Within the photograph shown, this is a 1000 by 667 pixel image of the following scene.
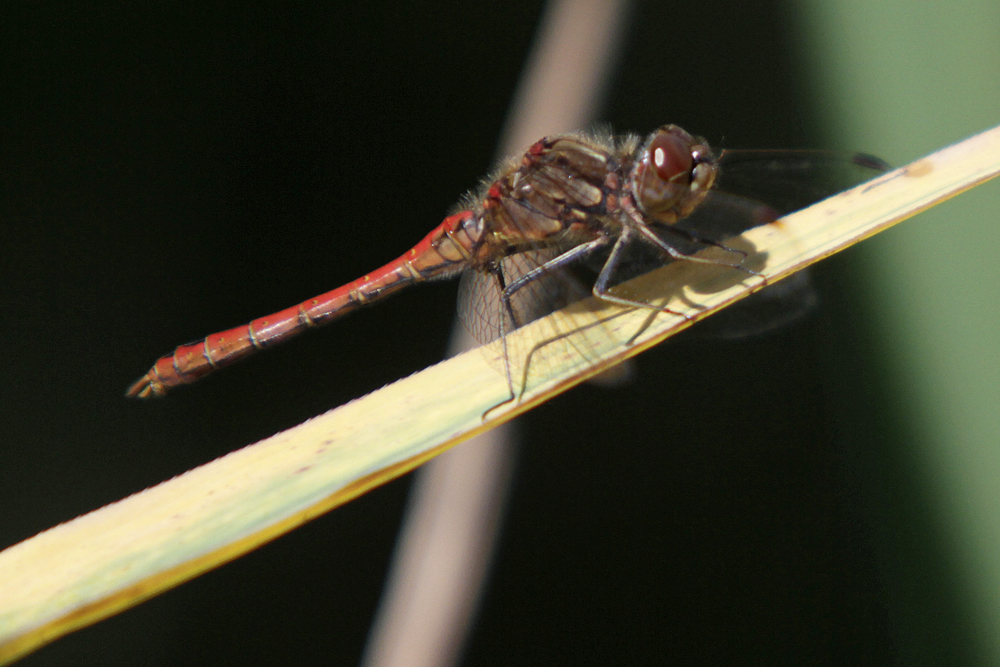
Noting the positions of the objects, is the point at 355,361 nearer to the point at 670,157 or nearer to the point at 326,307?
the point at 326,307

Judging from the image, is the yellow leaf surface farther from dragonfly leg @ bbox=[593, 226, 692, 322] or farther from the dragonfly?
the dragonfly

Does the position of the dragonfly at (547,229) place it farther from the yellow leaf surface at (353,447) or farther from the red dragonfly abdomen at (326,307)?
the yellow leaf surface at (353,447)

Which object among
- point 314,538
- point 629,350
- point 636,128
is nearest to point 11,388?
point 314,538

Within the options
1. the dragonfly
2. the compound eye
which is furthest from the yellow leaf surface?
the compound eye

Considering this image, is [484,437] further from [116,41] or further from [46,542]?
[116,41]

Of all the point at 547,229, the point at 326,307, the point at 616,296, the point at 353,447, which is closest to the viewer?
the point at 353,447

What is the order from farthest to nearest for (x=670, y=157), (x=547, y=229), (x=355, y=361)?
(x=355, y=361) → (x=547, y=229) → (x=670, y=157)

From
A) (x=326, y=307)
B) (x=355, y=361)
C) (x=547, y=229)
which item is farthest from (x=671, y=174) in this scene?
(x=355, y=361)
